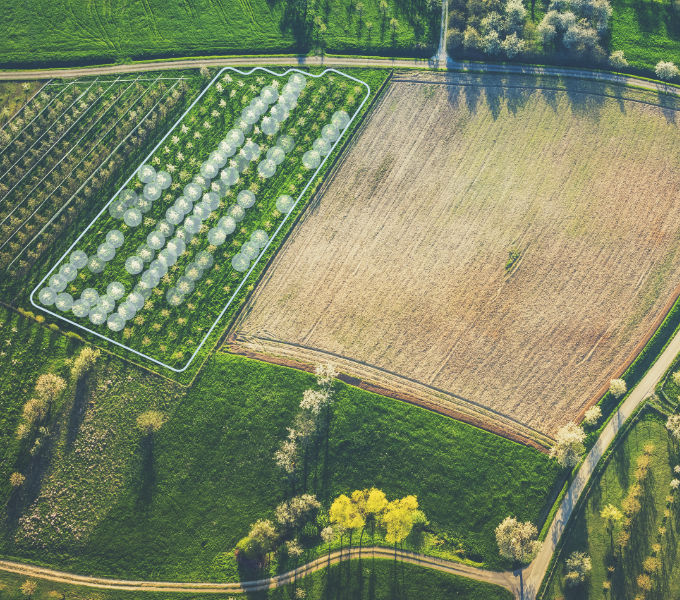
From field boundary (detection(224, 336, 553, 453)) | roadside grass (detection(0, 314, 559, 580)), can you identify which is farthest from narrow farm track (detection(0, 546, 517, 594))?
field boundary (detection(224, 336, 553, 453))

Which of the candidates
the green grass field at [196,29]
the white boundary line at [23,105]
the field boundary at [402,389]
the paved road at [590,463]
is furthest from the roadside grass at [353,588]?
the green grass field at [196,29]

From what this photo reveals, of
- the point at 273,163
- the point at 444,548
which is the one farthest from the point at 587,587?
the point at 273,163

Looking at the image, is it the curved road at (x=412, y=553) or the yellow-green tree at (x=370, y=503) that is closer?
the yellow-green tree at (x=370, y=503)

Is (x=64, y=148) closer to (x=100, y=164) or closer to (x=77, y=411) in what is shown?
(x=100, y=164)

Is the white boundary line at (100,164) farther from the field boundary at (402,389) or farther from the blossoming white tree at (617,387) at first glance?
the blossoming white tree at (617,387)

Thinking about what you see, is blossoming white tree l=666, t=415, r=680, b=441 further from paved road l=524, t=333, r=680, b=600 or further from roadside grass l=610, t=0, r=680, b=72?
roadside grass l=610, t=0, r=680, b=72

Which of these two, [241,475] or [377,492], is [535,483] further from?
[241,475]
